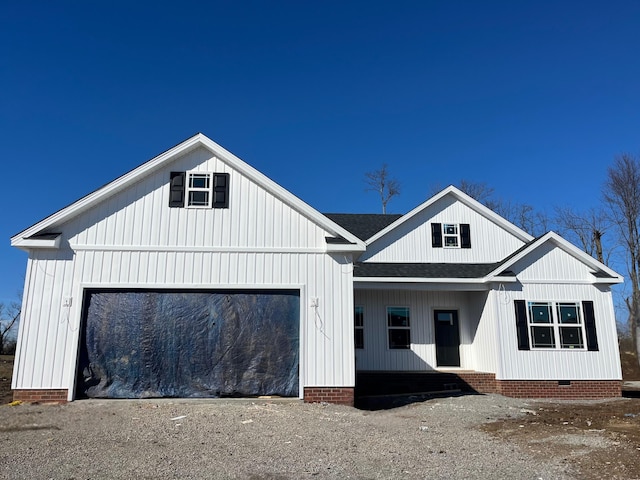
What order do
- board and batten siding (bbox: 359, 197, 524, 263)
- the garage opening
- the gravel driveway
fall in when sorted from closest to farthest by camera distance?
1. the gravel driveway
2. the garage opening
3. board and batten siding (bbox: 359, 197, 524, 263)

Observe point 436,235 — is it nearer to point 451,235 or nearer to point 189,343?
point 451,235

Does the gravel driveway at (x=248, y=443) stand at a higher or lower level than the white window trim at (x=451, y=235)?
lower

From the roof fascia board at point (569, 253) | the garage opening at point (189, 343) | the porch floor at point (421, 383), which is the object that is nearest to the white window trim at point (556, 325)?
the roof fascia board at point (569, 253)

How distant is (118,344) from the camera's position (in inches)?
431

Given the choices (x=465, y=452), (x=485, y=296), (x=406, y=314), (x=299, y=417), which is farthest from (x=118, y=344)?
(x=485, y=296)

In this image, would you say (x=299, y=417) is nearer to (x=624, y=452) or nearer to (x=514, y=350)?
(x=624, y=452)

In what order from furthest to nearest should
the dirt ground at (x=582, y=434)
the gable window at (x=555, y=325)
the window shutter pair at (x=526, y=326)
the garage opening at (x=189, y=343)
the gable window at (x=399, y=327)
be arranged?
the gable window at (x=399, y=327) < the gable window at (x=555, y=325) < the window shutter pair at (x=526, y=326) < the garage opening at (x=189, y=343) < the dirt ground at (x=582, y=434)

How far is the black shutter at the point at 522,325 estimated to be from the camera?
14.2 m

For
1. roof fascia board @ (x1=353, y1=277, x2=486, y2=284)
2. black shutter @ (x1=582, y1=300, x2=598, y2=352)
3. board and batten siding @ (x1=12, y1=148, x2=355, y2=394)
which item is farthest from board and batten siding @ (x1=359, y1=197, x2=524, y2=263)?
board and batten siding @ (x1=12, y1=148, x2=355, y2=394)

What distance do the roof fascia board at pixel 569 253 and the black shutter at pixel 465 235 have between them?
237 cm

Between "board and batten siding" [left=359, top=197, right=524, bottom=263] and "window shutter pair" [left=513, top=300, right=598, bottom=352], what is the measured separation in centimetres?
277

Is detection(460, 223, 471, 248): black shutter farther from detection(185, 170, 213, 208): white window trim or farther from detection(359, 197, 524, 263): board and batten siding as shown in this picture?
detection(185, 170, 213, 208): white window trim

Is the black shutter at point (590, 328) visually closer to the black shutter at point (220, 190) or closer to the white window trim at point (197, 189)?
the black shutter at point (220, 190)

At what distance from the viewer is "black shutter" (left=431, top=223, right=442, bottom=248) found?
1688 centimetres
